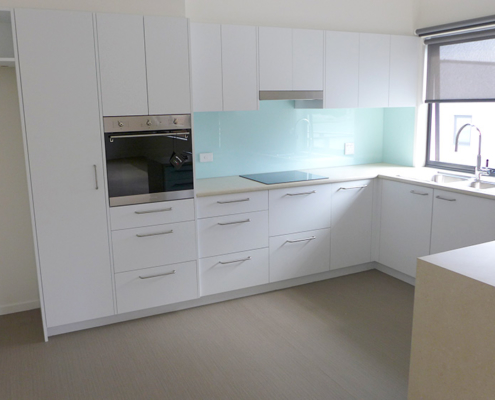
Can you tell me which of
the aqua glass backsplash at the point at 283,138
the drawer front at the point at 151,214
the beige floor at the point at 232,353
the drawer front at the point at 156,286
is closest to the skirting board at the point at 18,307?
the beige floor at the point at 232,353

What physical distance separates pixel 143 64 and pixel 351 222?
7.00ft

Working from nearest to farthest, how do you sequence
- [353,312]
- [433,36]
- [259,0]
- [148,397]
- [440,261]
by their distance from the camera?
[440,261] < [148,397] < [353,312] < [259,0] < [433,36]

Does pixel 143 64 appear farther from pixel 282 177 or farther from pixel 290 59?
pixel 282 177

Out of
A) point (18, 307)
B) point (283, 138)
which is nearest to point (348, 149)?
point (283, 138)

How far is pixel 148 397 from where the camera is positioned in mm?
2529

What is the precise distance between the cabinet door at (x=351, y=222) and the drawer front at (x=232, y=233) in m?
0.68

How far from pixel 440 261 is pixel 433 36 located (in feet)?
9.75

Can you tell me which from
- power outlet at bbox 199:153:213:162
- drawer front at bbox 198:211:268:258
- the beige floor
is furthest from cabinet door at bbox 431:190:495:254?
power outlet at bbox 199:153:213:162

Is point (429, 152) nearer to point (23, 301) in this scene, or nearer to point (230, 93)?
point (230, 93)

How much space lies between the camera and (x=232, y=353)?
2.95 meters

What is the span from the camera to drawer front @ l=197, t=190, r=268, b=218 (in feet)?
11.3

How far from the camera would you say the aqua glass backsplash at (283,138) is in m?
3.96

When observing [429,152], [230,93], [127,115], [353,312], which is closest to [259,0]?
[230,93]

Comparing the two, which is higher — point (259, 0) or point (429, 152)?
point (259, 0)
